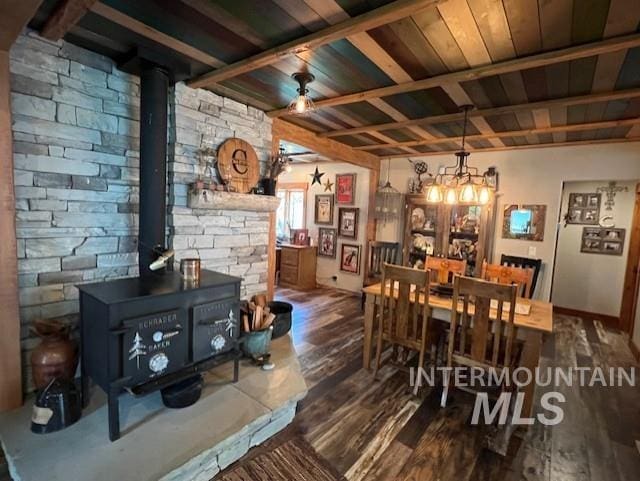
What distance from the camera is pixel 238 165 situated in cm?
293

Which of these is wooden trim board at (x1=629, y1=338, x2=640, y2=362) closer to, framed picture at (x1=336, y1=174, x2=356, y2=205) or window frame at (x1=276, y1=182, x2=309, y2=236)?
framed picture at (x1=336, y1=174, x2=356, y2=205)

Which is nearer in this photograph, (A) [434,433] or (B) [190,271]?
(B) [190,271]

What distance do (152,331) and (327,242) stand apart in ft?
15.0

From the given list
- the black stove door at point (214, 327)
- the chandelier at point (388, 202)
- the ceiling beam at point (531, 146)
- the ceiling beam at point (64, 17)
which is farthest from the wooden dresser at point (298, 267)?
the ceiling beam at point (64, 17)

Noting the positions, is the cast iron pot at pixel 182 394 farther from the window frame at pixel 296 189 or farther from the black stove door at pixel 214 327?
the window frame at pixel 296 189

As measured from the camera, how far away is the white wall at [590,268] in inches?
179

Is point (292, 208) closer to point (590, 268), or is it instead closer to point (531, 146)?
point (531, 146)

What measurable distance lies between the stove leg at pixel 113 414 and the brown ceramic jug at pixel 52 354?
0.43 m

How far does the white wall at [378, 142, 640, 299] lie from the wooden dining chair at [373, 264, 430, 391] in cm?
241

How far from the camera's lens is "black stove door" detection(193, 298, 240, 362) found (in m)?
1.92

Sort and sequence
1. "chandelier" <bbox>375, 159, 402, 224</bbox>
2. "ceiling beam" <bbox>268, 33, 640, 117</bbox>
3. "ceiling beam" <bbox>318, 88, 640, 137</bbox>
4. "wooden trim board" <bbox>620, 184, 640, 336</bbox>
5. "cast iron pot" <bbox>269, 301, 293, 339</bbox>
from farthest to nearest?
"chandelier" <bbox>375, 159, 402, 224</bbox>, "wooden trim board" <bbox>620, 184, 640, 336</bbox>, "cast iron pot" <bbox>269, 301, 293, 339</bbox>, "ceiling beam" <bbox>318, 88, 640, 137</bbox>, "ceiling beam" <bbox>268, 33, 640, 117</bbox>

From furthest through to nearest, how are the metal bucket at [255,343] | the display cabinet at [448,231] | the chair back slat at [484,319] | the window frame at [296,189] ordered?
1. the window frame at [296,189]
2. the display cabinet at [448,231]
3. the metal bucket at [255,343]
4. the chair back slat at [484,319]

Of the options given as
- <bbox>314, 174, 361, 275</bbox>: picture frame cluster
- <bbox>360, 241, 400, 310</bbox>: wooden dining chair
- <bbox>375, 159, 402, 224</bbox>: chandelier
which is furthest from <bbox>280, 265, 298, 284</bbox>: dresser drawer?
<bbox>375, 159, 402, 224</bbox>: chandelier

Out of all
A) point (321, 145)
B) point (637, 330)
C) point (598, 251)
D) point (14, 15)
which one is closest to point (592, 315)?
point (598, 251)
